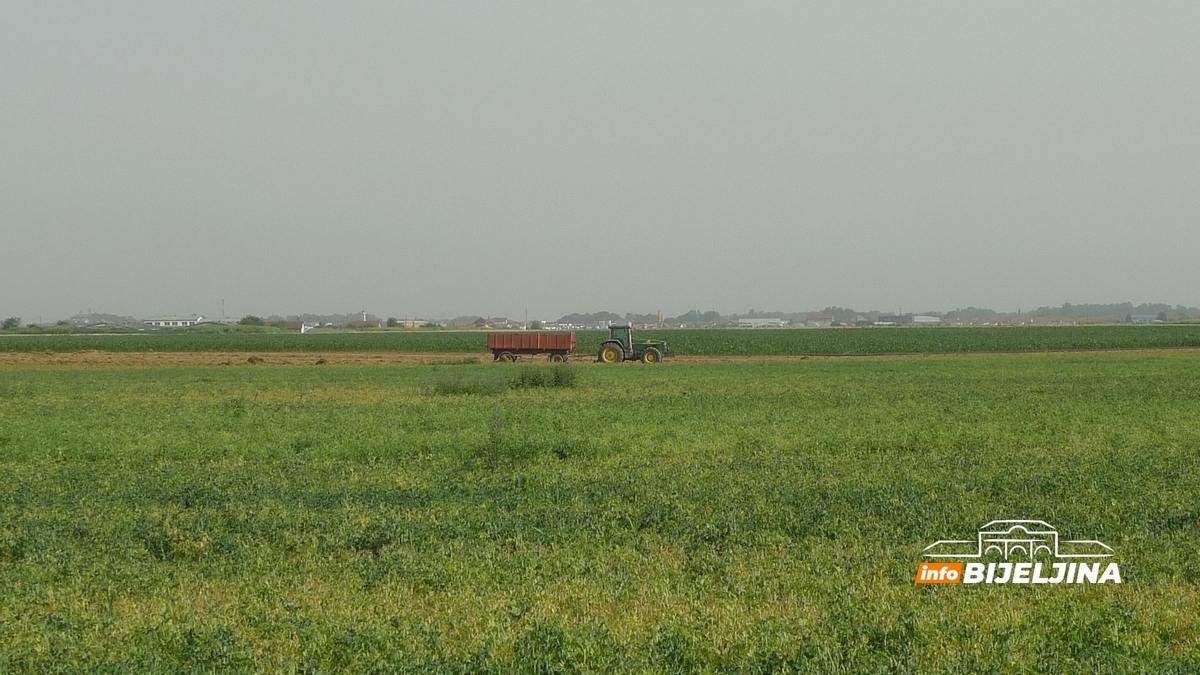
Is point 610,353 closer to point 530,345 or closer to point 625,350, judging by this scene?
point 625,350

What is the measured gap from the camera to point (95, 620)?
8.09 meters

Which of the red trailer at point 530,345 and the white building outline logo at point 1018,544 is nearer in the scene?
the white building outline logo at point 1018,544

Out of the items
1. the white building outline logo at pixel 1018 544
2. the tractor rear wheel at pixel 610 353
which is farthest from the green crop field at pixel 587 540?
the tractor rear wheel at pixel 610 353

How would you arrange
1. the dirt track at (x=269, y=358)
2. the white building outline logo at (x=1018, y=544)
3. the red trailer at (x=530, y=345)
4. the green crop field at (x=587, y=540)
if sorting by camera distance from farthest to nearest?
the dirt track at (x=269, y=358), the red trailer at (x=530, y=345), the white building outline logo at (x=1018, y=544), the green crop field at (x=587, y=540)

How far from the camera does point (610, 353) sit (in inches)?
2206

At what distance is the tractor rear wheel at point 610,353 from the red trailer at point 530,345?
5.42ft

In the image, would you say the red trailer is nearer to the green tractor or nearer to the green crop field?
the green tractor

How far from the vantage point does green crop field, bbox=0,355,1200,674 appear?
7352mm

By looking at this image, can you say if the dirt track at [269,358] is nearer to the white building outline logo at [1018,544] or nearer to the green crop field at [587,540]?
the green crop field at [587,540]

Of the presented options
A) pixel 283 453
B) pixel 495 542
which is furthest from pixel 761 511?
pixel 283 453

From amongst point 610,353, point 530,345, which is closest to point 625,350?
point 610,353

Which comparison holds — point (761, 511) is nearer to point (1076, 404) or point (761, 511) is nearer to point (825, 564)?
point (825, 564)

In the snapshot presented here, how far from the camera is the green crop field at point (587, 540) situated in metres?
7.35

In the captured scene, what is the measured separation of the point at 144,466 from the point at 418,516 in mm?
6953
